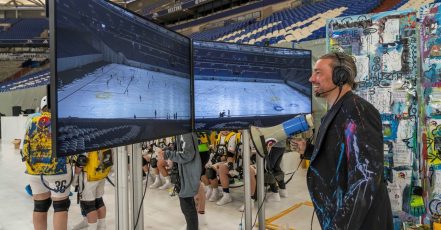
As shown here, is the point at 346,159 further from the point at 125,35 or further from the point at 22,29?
the point at 22,29

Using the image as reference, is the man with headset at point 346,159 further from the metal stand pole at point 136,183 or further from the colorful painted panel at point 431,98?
the colorful painted panel at point 431,98

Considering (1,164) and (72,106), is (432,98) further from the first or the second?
(1,164)

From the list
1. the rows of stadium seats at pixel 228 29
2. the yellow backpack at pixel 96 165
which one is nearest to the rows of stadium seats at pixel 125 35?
the yellow backpack at pixel 96 165

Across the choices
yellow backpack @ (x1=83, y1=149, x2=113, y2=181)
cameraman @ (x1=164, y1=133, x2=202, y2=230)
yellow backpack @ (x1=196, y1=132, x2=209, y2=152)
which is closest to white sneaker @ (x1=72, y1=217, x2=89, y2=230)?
yellow backpack @ (x1=83, y1=149, x2=113, y2=181)

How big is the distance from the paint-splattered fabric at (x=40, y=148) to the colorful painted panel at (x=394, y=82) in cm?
282

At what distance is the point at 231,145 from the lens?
4656 millimetres

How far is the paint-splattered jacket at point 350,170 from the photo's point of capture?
132 cm

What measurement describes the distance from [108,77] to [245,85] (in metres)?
1.24

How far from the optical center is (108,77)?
1.17 metres

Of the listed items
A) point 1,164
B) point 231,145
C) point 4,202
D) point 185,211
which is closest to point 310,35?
point 231,145

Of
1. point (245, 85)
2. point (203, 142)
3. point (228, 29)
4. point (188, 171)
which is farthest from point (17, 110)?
point (245, 85)

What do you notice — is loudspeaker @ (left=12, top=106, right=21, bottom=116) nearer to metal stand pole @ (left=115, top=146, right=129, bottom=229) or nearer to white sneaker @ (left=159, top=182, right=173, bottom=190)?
white sneaker @ (left=159, top=182, right=173, bottom=190)

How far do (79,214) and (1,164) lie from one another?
5.16 m

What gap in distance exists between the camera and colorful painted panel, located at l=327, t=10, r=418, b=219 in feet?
8.71
